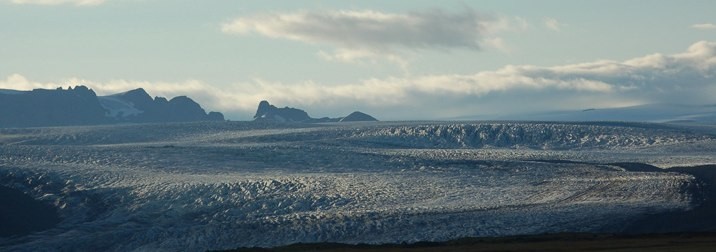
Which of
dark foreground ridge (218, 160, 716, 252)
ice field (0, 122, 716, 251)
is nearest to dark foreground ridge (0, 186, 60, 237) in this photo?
ice field (0, 122, 716, 251)

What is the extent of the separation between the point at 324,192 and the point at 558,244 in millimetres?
24504

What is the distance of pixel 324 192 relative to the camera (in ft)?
243

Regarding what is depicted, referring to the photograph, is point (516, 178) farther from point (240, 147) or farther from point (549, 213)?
point (240, 147)

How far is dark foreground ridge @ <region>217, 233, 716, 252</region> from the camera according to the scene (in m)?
49.0

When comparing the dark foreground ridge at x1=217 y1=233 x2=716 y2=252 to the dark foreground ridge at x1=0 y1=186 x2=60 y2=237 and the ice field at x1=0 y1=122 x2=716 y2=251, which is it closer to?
the ice field at x1=0 y1=122 x2=716 y2=251

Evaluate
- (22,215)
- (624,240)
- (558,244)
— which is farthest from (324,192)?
(624,240)

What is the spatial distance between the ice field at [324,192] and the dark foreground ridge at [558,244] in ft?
9.67

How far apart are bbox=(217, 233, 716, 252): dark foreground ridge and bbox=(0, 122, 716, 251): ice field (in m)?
2.95

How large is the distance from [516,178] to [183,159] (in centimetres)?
2788

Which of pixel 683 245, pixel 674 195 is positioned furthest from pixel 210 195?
pixel 683 245

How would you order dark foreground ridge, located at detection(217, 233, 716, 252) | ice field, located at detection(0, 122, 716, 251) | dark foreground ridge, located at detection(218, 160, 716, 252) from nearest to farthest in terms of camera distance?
dark foreground ridge, located at detection(217, 233, 716, 252) → dark foreground ridge, located at detection(218, 160, 716, 252) → ice field, located at detection(0, 122, 716, 251)

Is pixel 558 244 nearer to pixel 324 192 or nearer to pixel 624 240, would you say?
pixel 624 240

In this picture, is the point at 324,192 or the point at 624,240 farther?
the point at 324,192

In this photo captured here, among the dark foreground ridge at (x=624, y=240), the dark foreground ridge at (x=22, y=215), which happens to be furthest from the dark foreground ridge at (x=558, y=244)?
the dark foreground ridge at (x=22, y=215)
